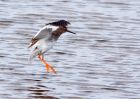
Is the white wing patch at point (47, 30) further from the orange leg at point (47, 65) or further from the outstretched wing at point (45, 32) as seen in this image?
the orange leg at point (47, 65)

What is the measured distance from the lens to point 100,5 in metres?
21.4

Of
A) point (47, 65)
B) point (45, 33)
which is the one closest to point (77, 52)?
point (47, 65)

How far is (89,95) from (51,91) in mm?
741

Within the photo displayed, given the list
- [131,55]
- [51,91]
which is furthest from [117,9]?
[51,91]

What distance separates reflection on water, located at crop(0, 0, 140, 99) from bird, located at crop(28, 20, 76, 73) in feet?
1.00

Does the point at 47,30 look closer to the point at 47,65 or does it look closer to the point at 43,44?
the point at 43,44

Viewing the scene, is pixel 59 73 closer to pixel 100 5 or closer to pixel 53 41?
pixel 53 41

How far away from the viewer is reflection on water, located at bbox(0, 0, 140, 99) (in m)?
13.7

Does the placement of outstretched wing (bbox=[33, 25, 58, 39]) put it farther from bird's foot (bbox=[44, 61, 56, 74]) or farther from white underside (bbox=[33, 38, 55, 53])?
bird's foot (bbox=[44, 61, 56, 74])

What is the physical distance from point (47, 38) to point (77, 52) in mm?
1834

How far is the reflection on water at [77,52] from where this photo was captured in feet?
44.9

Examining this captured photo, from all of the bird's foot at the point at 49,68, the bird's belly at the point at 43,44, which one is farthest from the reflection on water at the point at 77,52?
the bird's belly at the point at 43,44

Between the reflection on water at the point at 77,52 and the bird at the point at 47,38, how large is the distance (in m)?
0.30

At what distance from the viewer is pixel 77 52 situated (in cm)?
1658
